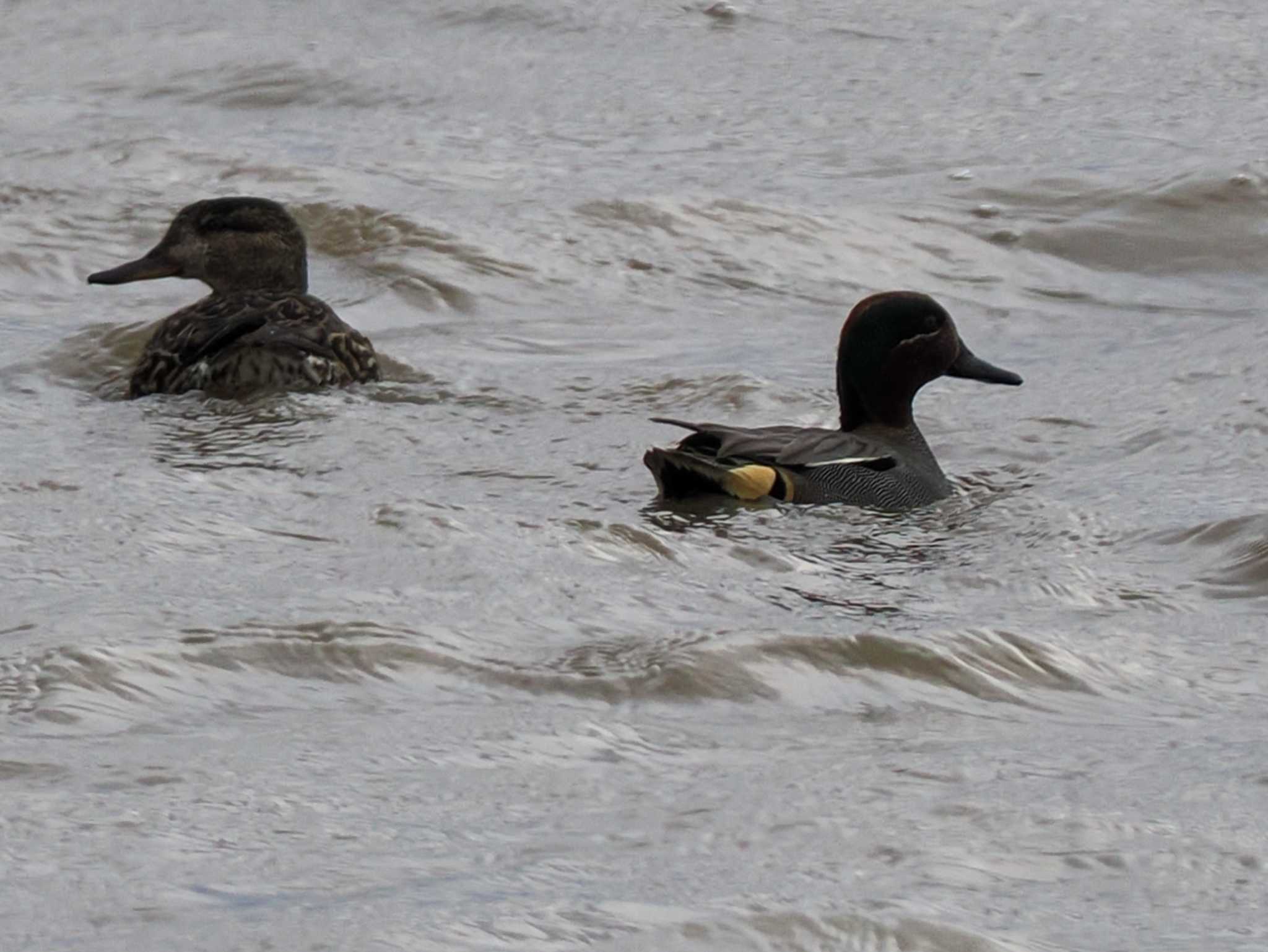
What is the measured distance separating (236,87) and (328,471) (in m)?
6.93

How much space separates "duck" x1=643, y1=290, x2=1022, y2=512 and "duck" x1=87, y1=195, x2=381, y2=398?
1336 millimetres

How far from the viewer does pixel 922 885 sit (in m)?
5.37

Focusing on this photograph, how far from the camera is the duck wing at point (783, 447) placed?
8.57 metres

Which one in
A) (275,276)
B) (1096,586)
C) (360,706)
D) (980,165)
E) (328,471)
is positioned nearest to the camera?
(360,706)

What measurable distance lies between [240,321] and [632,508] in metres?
2.26

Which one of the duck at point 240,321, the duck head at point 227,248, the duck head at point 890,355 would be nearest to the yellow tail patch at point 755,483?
the duck head at point 890,355

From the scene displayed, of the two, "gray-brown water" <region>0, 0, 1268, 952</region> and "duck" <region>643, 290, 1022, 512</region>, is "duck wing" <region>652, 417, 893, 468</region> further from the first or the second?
"gray-brown water" <region>0, 0, 1268, 952</region>

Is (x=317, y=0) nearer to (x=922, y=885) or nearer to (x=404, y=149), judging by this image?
(x=404, y=149)

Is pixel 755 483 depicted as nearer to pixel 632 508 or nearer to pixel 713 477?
pixel 713 477

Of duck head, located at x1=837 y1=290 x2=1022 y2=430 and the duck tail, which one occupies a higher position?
duck head, located at x1=837 y1=290 x2=1022 y2=430

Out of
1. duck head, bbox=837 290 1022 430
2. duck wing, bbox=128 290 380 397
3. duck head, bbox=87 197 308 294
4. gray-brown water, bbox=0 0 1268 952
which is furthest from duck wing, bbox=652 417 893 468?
duck head, bbox=87 197 308 294

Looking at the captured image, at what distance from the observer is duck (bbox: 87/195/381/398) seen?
10.1 metres

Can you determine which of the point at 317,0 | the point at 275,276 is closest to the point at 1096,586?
the point at 275,276

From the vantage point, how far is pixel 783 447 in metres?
8.62
